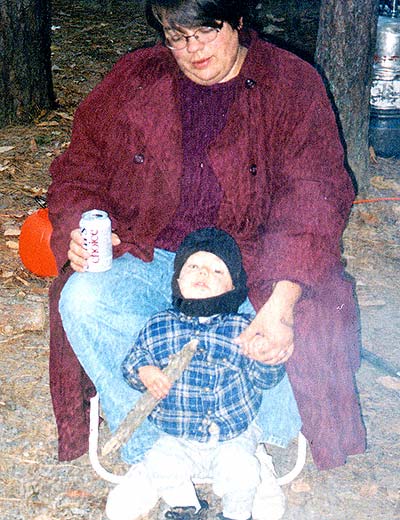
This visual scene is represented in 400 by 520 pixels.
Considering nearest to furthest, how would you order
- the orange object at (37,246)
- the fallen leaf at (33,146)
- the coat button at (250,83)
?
the coat button at (250,83)
the orange object at (37,246)
the fallen leaf at (33,146)

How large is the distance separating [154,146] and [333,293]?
0.93 metres

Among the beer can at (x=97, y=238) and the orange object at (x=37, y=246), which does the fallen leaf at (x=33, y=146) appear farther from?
the beer can at (x=97, y=238)

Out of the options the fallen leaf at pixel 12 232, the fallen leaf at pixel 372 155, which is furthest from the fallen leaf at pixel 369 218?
the fallen leaf at pixel 12 232

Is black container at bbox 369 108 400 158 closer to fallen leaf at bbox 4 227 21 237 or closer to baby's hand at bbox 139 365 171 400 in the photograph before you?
fallen leaf at bbox 4 227 21 237

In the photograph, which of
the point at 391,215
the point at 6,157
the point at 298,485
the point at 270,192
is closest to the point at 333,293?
the point at 270,192

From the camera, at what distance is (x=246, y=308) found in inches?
121

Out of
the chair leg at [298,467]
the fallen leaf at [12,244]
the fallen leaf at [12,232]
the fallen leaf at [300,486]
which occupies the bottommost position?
the fallen leaf at [12,244]

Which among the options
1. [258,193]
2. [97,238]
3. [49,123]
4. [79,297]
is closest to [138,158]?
[97,238]

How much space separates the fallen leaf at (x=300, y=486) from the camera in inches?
127

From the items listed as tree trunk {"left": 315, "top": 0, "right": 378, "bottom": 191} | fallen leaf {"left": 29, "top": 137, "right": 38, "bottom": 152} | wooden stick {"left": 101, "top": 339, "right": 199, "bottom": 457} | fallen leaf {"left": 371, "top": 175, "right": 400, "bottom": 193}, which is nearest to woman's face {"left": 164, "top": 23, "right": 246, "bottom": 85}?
wooden stick {"left": 101, "top": 339, "right": 199, "bottom": 457}

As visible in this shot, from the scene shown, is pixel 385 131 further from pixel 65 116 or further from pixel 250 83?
pixel 250 83

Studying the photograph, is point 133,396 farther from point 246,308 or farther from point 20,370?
point 20,370

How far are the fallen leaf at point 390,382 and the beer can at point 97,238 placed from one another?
175 cm

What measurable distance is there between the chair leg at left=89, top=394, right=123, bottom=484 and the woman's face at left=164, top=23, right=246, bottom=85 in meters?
1.40
